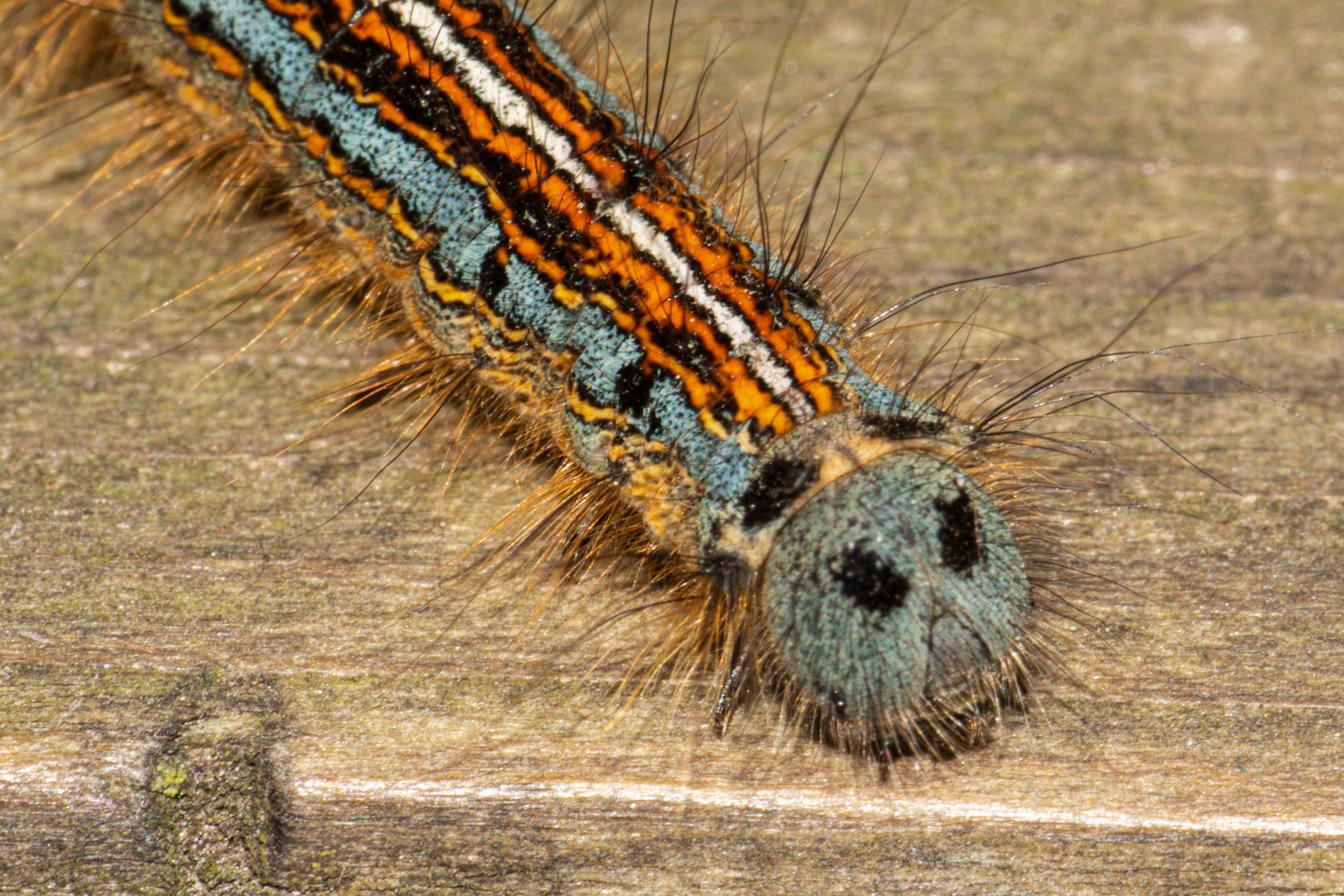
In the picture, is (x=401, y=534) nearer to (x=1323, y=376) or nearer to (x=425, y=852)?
(x=425, y=852)

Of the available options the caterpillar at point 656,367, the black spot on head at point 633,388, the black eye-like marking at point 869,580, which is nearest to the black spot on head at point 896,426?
the caterpillar at point 656,367

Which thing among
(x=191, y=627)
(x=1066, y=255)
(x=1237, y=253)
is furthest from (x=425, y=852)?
(x=1237, y=253)

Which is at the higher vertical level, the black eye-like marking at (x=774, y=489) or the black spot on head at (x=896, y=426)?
the black spot on head at (x=896, y=426)

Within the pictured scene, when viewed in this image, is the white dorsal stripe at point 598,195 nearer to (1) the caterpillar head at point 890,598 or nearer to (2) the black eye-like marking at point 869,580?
(1) the caterpillar head at point 890,598

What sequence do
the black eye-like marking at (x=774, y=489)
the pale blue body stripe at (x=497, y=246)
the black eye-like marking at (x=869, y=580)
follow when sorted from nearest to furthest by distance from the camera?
the black eye-like marking at (x=869, y=580)
the black eye-like marking at (x=774, y=489)
the pale blue body stripe at (x=497, y=246)

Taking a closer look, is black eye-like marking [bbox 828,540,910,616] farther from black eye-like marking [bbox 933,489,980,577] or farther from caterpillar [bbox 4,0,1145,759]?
black eye-like marking [bbox 933,489,980,577]

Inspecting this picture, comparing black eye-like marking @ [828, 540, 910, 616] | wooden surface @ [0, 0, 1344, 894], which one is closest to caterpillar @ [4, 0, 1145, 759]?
black eye-like marking @ [828, 540, 910, 616]
